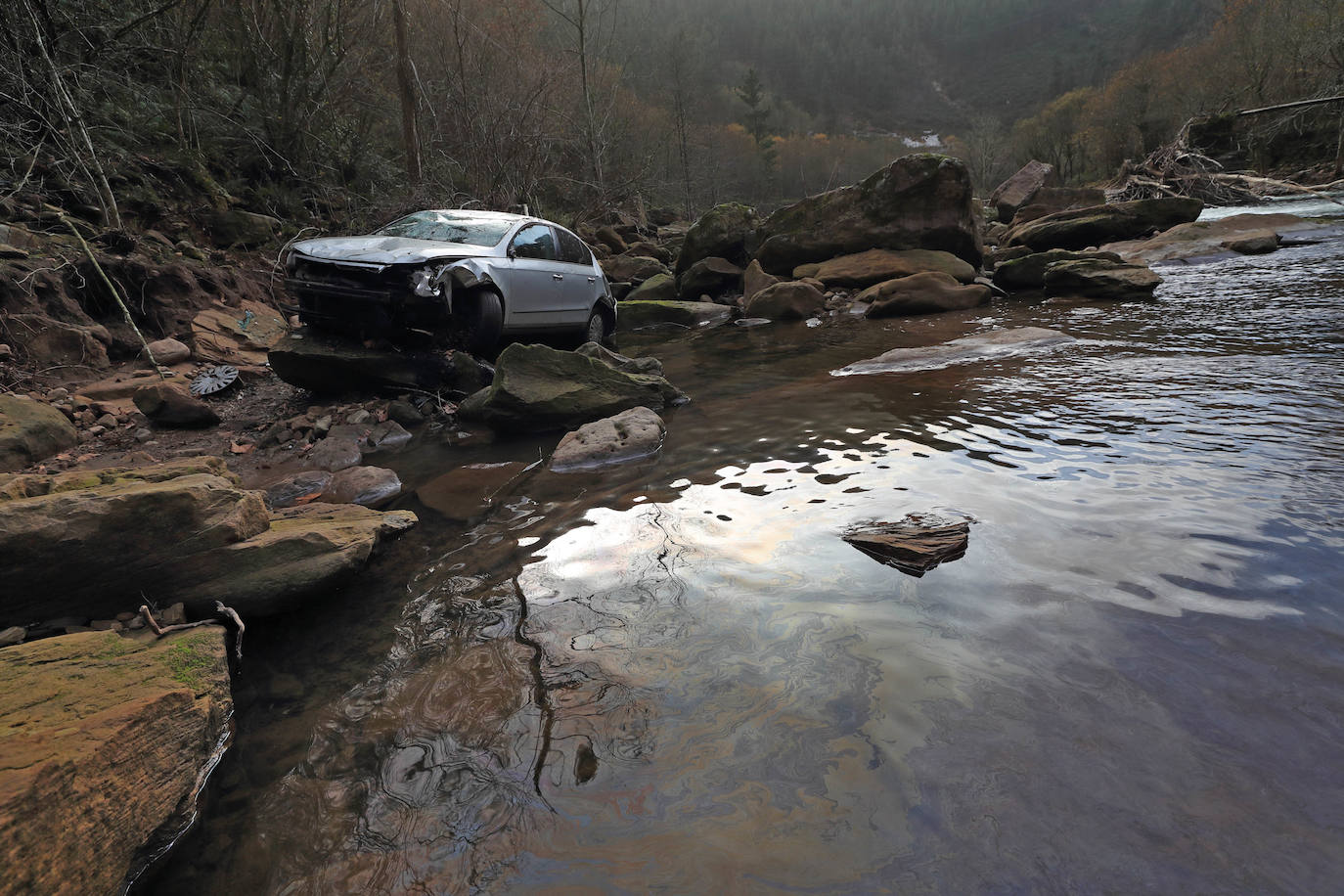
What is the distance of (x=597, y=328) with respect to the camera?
9.29 meters

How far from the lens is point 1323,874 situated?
4.51 feet

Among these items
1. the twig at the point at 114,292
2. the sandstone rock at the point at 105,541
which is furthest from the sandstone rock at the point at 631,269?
the sandstone rock at the point at 105,541

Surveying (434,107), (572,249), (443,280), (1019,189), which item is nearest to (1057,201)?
(1019,189)

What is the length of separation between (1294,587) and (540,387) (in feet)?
16.2

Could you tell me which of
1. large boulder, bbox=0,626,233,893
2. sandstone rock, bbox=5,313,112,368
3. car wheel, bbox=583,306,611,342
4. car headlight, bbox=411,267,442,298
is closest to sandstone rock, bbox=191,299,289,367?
sandstone rock, bbox=5,313,112,368

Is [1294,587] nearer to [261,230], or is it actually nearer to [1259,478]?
[1259,478]

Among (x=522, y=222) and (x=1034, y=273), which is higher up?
(x=522, y=222)

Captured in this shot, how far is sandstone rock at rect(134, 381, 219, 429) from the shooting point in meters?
5.76

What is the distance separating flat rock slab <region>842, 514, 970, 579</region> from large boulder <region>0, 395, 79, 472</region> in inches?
240

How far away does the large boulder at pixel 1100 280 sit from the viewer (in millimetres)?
9500

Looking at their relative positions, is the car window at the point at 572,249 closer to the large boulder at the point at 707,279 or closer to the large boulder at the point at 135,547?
the large boulder at the point at 135,547

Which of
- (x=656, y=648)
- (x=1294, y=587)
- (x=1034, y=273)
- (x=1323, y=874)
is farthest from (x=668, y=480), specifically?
(x=1034, y=273)

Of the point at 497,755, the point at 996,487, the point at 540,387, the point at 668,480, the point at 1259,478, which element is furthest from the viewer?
the point at 540,387

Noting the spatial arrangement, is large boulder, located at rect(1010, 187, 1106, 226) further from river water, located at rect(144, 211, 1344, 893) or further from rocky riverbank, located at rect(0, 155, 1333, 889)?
river water, located at rect(144, 211, 1344, 893)
